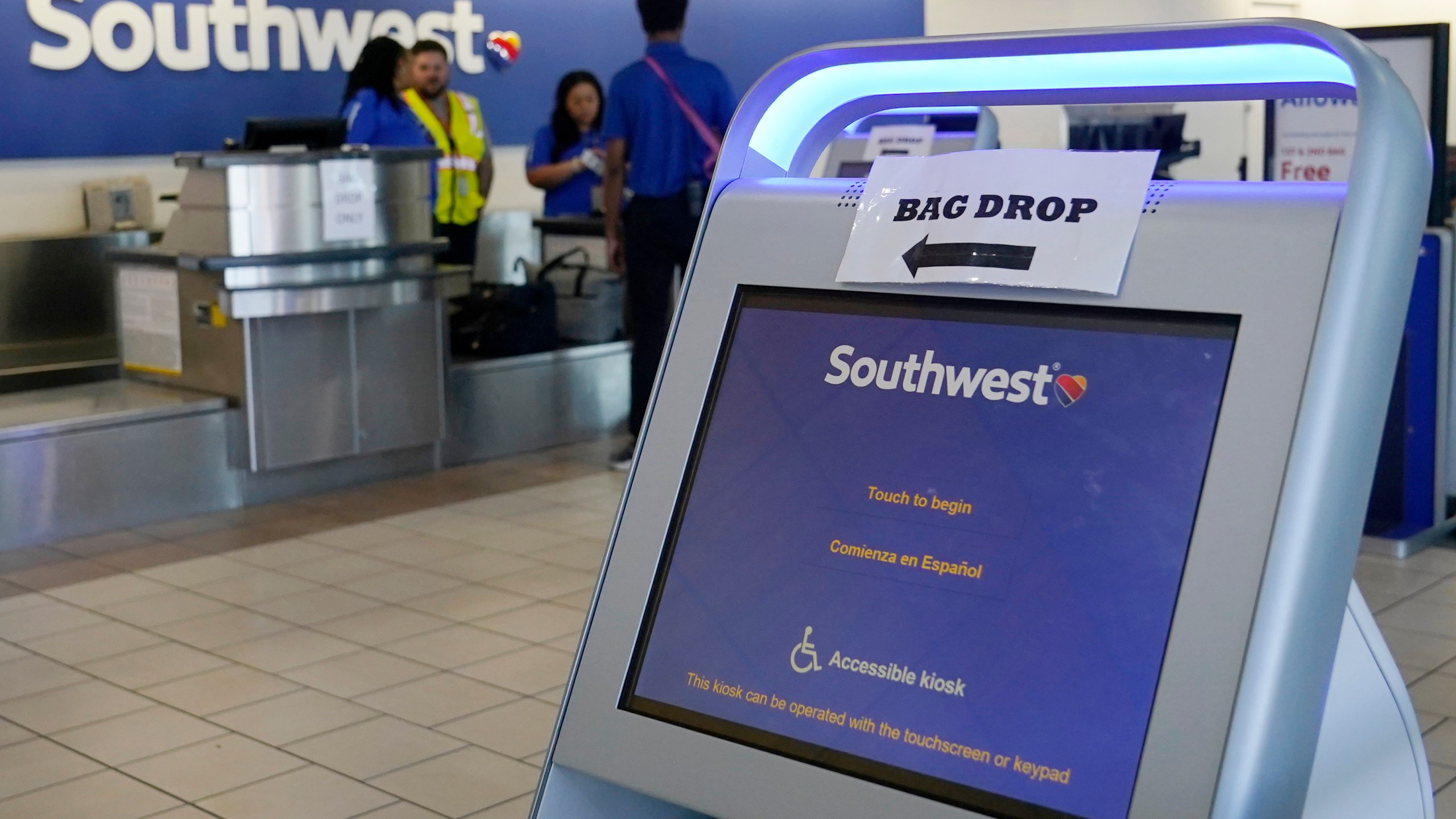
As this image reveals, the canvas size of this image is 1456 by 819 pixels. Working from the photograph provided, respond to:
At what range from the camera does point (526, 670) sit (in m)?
3.31

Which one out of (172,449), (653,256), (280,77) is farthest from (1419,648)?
(280,77)

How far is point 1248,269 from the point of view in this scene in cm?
102

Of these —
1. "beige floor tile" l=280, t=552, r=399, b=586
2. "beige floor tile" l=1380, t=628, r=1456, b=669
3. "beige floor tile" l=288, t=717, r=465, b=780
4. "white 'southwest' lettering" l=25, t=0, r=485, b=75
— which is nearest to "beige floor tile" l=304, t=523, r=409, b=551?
"beige floor tile" l=280, t=552, r=399, b=586

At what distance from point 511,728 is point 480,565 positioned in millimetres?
1271

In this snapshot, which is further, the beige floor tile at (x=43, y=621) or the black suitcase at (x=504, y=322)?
the black suitcase at (x=504, y=322)

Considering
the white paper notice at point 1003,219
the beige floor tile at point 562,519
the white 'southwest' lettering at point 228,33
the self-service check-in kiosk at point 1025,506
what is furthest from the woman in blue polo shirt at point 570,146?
the white paper notice at point 1003,219

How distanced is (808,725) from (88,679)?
8.68 feet

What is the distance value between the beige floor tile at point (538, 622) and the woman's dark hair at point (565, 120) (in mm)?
3811

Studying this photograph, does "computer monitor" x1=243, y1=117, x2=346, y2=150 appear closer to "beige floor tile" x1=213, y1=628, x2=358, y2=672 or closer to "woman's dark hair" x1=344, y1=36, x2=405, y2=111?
"woman's dark hair" x1=344, y1=36, x2=405, y2=111

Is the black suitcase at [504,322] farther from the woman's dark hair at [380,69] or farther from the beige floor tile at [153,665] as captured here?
the beige floor tile at [153,665]

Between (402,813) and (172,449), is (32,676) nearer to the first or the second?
(402,813)

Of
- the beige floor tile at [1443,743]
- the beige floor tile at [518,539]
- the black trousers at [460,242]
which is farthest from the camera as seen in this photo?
the black trousers at [460,242]

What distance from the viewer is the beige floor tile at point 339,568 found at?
4062 millimetres

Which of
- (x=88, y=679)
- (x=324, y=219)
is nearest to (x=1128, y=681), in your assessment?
(x=88, y=679)
